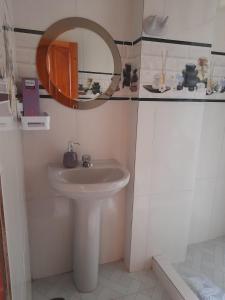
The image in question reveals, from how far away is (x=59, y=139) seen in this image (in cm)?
146

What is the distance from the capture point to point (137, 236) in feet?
5.39

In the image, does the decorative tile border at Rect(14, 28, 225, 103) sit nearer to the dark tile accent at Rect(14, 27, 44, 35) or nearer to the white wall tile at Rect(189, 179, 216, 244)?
the dark tile accent at Rect(14, 27, 44, 35)

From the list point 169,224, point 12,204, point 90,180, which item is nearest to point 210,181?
point 169,224

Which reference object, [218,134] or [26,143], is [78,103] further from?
[218,134]

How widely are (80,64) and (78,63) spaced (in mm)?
14

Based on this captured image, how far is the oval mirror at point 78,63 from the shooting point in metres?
1.32

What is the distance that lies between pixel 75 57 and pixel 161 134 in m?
0.77

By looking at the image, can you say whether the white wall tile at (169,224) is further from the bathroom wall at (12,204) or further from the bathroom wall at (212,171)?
the bathroom wall at (12,204)

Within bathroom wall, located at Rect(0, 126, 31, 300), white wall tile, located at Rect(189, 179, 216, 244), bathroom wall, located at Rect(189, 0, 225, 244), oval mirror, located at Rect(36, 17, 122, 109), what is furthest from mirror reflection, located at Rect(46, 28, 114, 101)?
white wall tile, located at Rect(189, 179, 216, 244)

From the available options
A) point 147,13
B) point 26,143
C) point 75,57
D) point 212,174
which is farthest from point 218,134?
point 26,143

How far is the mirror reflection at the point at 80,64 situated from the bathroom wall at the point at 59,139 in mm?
100

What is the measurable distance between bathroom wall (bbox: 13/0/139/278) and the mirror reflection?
10cm

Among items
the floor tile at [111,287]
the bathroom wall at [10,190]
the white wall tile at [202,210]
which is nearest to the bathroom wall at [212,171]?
the white wall tile at [202,210]

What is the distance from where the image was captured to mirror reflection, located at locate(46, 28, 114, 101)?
1.34m
